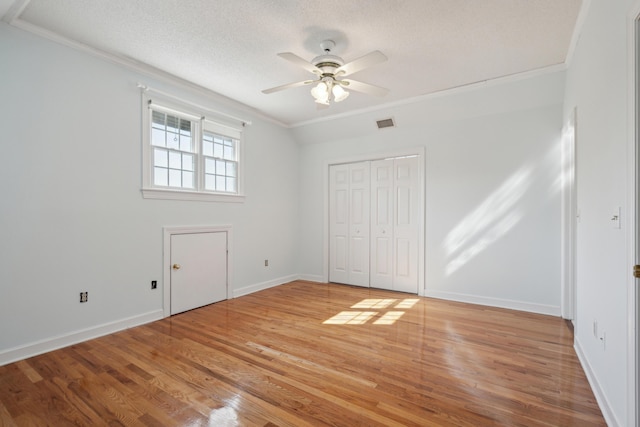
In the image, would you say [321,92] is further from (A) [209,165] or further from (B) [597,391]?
(B) [597,391]

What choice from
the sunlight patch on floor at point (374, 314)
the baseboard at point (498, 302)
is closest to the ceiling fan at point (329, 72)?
the sunlight patch on floor at point (374, 314)

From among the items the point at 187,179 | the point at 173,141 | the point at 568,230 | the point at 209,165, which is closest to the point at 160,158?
the point at 173,141

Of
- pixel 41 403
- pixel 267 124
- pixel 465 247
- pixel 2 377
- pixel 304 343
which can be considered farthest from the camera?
pixel 267 124

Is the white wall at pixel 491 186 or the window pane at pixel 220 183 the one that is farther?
the window pane at pixel 220 183

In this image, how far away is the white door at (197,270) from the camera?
3805 mm

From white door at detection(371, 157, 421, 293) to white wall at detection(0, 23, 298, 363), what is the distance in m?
2.86

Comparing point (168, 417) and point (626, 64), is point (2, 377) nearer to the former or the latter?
point (168, 417)

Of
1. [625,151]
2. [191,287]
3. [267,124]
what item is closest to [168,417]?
[191,287]

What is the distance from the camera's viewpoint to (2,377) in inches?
91.0

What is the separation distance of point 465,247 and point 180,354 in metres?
3.73

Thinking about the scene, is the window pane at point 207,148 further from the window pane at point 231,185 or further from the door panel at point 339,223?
the door panel at point 339,223

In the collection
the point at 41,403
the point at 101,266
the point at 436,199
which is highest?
the point at 436,199

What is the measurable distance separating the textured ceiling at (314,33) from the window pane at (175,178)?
1145mm

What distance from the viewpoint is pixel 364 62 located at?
253 centimetres
